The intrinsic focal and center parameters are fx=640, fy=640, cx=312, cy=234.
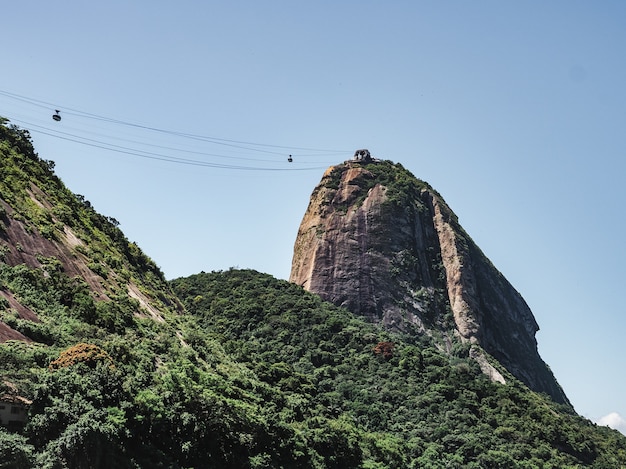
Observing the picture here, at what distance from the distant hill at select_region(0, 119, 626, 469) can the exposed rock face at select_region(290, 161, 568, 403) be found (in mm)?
5174

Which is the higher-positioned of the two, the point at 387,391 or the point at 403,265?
the point at 403,265

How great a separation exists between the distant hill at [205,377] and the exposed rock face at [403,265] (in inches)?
204

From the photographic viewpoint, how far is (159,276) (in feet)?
237

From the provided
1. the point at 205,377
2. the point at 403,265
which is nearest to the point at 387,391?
the point at 205,377

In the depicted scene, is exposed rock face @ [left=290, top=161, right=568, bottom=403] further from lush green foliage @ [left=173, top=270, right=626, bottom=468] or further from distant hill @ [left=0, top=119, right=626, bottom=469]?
lush green foliage @ [left=173, top=270, right=626, bottom=468]

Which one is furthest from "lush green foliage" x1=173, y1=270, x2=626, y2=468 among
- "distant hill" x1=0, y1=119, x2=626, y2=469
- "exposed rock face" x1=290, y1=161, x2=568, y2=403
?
"exposed rock face" x1=290, y1=161, x2=568, y2=403

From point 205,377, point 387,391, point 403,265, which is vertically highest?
point 403,265

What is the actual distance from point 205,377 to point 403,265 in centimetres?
6444

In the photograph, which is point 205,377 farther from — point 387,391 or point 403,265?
point 403,265

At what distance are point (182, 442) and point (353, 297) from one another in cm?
6774

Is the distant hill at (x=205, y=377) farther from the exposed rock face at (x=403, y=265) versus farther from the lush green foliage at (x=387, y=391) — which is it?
the exposed rock face at (x=403, y=265)

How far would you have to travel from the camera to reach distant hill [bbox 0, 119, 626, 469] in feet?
101

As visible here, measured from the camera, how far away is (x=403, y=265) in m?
105

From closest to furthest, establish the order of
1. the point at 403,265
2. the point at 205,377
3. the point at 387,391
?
the point at 205,377
the point at 387,391
the point at 403,265
